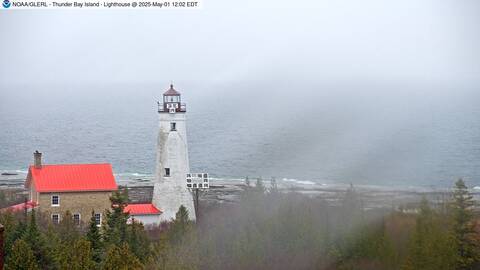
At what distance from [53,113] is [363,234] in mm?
116586

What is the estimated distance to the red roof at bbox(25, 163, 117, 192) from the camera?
115 ft

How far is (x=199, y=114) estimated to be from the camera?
110m

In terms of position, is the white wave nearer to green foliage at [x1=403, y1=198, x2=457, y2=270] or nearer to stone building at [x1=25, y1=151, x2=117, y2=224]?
stone building at [x1=25, y1=151, x2=117, y2=224]

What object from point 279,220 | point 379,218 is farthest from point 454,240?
point 279,220

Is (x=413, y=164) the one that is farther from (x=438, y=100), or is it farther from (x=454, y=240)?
(x=438, y=100)

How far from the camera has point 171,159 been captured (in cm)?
3662

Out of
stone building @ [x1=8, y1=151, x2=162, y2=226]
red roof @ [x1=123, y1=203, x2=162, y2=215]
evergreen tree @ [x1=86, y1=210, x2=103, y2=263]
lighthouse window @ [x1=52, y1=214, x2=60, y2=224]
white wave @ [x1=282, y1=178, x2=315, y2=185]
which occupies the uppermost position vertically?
white wave @ [x1=282, y1=178, x2=315, y2=185]

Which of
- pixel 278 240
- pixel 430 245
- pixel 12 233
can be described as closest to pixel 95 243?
pixel 12 233

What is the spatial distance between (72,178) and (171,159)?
4.23 meters

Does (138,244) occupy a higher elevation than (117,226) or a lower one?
lower

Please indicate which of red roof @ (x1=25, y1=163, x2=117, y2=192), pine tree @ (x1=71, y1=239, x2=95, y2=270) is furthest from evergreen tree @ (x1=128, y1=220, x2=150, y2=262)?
red roof @ (x1=25, y1=163, x2=117, y2=192)

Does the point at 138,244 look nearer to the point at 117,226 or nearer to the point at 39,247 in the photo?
the point at 117,226

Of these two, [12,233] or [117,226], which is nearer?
[12,233]

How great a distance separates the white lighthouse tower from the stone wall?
2.54 m
